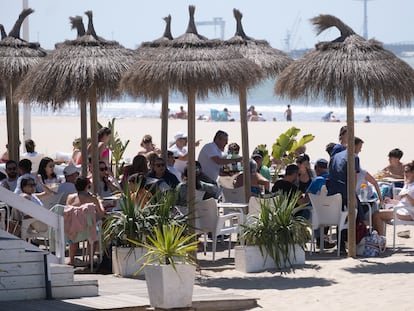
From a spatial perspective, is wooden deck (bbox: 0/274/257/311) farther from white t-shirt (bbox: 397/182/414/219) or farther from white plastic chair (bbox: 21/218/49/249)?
white t-shirt (bbox: 397/182/414/219)

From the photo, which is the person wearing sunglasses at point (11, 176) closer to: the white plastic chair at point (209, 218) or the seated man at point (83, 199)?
the seated man at point (83, 199)

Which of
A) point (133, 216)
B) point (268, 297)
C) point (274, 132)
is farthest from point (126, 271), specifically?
point (274, 132)

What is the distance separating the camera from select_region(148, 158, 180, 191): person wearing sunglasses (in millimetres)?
12320

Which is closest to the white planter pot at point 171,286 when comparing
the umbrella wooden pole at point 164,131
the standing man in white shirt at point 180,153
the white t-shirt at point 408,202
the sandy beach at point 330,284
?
the sandy beach at point 330,284

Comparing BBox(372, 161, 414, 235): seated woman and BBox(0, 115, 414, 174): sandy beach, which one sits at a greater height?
BBox(0, 115, 414, 174): sandy beach

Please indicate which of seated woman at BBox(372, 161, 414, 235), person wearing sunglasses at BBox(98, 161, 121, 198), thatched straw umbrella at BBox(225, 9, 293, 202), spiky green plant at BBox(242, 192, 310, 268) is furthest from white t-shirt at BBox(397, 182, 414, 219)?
person wearing sunglasses at BBox(98, 161, 121, 198)

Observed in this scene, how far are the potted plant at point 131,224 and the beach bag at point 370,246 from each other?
2695 mm

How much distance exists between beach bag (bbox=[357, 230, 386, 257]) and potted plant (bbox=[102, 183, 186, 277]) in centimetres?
269

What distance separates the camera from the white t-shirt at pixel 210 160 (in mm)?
14086

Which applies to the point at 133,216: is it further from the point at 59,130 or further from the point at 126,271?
the point at 59,130

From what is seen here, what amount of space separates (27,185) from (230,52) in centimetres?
262

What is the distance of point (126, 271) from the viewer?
34.5 feet

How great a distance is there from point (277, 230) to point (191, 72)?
188cm

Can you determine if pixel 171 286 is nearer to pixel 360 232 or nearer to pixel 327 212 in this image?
pixel 327 212
